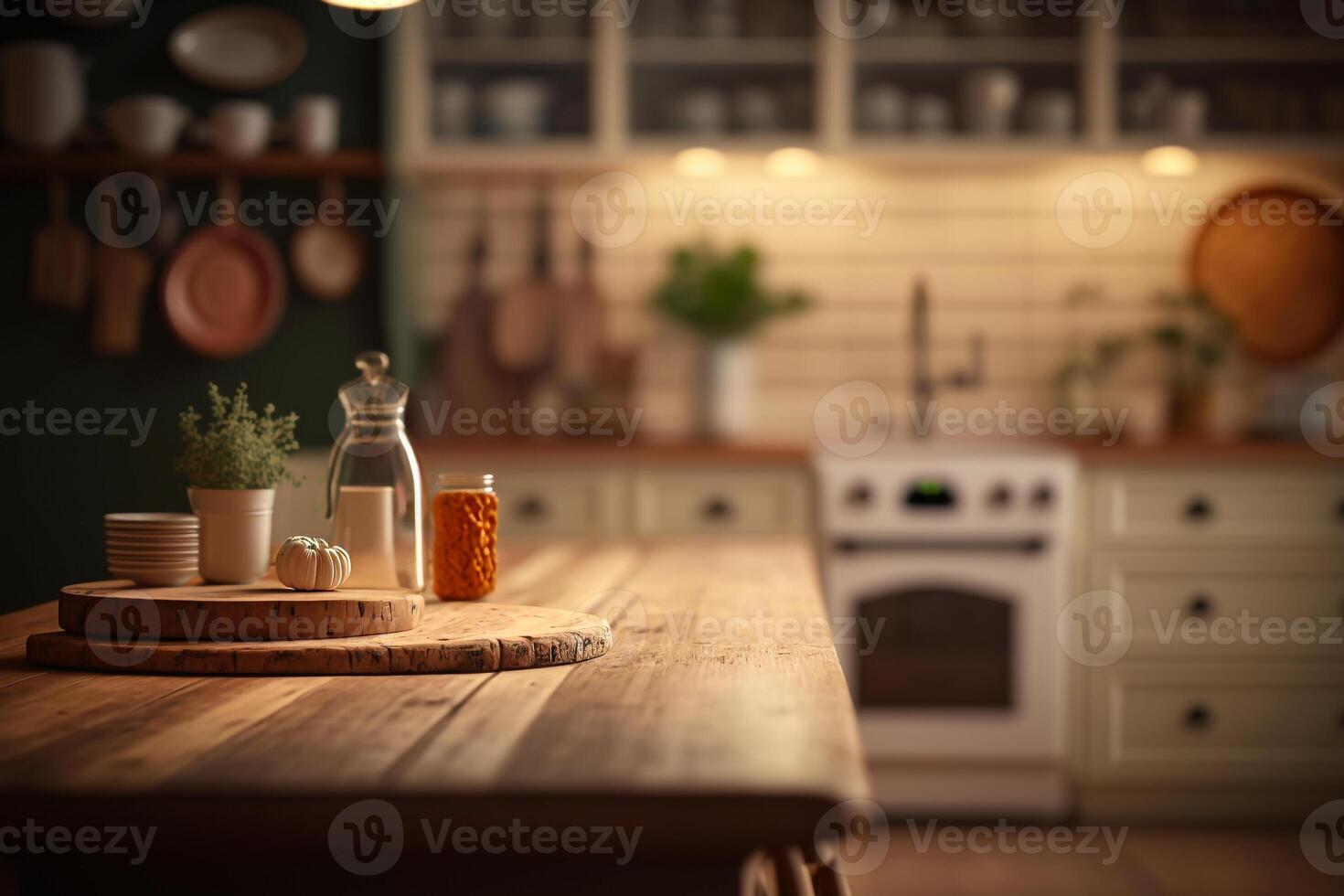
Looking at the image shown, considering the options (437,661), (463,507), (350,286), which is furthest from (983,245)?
(437,661)

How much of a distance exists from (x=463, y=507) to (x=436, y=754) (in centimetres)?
60

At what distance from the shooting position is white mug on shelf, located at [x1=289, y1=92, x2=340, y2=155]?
11.4 feet

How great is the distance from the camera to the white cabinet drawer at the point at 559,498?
3.11 metres

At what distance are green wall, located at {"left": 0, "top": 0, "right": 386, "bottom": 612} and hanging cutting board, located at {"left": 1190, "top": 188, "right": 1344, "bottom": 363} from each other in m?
2.47

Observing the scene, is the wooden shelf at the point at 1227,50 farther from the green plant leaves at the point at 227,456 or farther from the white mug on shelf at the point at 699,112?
the green plant leaves at the point at 227,456

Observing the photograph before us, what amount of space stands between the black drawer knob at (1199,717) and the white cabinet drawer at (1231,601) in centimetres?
13

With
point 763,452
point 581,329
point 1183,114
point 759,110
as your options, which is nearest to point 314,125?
point 581,329

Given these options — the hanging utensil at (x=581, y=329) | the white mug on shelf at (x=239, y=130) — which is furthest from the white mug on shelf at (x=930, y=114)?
the white mug on shelf at (x=239, y=130)

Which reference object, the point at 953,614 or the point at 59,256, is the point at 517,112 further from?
the point at 953,614

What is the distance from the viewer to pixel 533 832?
→ 689 millimetres

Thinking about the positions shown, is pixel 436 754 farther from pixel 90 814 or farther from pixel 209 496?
pixel 209 496

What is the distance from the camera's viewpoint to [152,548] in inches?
47.8

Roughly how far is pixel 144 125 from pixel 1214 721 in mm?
3206

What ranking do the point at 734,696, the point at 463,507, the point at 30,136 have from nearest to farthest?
the point at 734,696, the point at 463,507, the point at 30,136
